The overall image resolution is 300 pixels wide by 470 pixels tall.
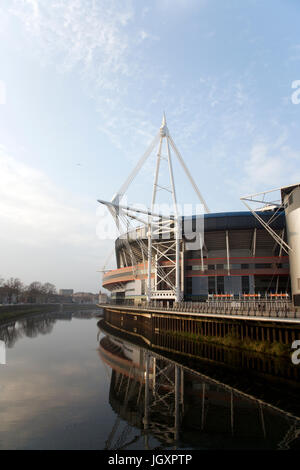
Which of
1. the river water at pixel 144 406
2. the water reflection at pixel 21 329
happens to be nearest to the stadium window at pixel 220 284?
the river water at pixel 144 406

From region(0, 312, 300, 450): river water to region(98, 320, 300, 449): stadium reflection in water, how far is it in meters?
0.05

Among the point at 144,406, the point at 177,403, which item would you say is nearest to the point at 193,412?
the point at 177,403

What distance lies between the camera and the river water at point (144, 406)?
44.5 feet

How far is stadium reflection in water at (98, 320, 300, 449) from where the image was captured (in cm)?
1355

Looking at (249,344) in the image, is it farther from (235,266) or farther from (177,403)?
(235,266)

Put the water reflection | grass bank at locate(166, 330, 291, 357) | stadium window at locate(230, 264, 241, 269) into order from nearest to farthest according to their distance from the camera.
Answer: grass bank at locate(166, 330, 291, 357) < the water reflection < stadium window at locate(230, 264, 241, 269)

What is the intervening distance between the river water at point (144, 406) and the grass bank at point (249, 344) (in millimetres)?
3948

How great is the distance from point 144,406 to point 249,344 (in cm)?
1492

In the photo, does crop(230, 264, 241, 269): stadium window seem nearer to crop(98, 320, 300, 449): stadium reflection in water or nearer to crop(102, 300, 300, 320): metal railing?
crop(102, 300, 300, 320): metal railing

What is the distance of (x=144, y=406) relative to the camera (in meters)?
18.3

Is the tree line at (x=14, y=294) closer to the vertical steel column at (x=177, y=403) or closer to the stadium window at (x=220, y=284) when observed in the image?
the stadium window at (x=220, y=284)
